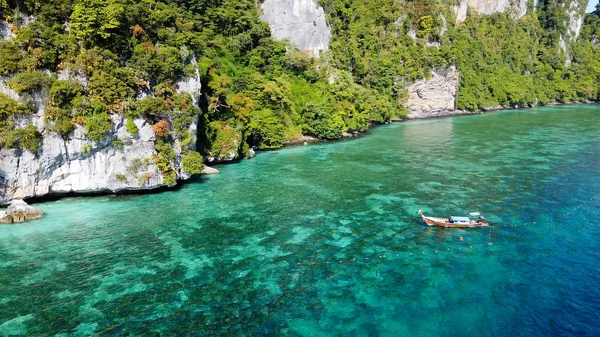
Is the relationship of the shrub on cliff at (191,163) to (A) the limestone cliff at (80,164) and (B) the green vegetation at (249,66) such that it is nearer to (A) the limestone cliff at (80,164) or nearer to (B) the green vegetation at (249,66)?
(B) the green vegetation at (249,66)

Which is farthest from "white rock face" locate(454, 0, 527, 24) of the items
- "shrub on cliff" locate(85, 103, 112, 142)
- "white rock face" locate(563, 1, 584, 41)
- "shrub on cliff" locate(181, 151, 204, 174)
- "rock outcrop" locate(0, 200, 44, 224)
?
"rock outcrop" locate(0, 200, 44, 224)

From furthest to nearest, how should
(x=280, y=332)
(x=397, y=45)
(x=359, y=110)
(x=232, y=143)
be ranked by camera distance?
(x=397, y=45) < (x=359, y=110) < (x=232, y=143) < (x=280, y=332)

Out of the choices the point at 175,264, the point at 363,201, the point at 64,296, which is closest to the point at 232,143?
the point at 363,201

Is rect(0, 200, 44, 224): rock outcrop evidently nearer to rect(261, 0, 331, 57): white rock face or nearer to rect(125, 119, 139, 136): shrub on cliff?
rect(125, 119, 139, 136): shrub on cliff

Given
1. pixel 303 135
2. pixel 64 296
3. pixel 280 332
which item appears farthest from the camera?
pixel 303 135

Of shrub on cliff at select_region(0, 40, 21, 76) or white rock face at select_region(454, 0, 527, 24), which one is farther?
white rock face at select_region(454, 0, 527, 24)

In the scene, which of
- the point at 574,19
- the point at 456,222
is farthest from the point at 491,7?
the point at 456,222

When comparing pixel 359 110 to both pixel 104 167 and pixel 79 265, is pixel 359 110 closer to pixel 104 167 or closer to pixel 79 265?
pixel 104 167
